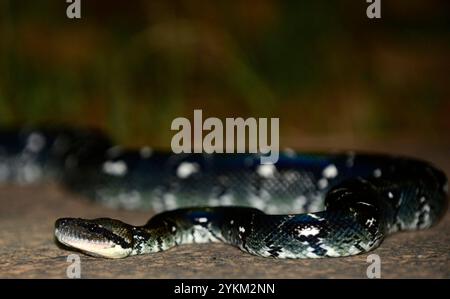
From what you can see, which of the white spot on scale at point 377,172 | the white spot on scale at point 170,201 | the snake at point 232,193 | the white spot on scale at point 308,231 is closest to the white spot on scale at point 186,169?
→ the snake at point 232,193

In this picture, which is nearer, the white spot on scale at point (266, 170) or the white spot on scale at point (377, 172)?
the white spot on scale at point (377, 172)

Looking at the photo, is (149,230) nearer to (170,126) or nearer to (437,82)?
(170,126)

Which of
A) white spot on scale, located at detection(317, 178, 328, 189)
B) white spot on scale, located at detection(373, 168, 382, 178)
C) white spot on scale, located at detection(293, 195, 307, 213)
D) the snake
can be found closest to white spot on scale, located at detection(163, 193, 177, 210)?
the snake

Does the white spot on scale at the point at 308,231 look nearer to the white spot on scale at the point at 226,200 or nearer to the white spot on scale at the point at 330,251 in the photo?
the white spot on scale at the point at 330,251

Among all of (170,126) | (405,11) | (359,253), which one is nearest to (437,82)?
(405,11)

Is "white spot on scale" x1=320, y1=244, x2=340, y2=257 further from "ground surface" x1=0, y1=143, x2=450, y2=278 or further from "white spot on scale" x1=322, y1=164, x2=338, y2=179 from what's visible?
"white spot on scale" x1=322, y1=164, x2=338, y2=179

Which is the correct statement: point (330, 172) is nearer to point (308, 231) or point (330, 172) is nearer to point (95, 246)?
point (308, 231)

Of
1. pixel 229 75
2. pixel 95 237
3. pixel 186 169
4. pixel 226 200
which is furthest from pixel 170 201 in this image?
pixel 229 75

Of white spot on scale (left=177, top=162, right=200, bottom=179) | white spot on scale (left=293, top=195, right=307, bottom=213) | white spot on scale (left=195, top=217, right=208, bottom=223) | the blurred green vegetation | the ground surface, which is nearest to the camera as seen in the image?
the ground surface
